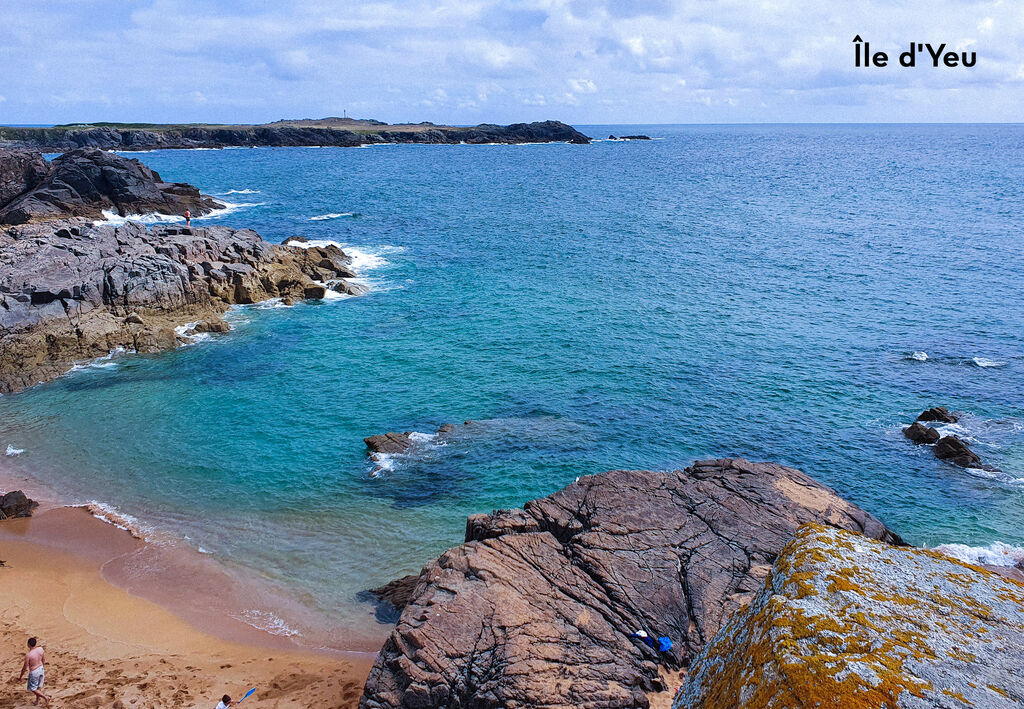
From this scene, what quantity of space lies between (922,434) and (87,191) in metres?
86.4

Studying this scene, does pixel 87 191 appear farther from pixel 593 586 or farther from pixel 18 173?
pixel 593 586

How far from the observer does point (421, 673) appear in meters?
16.7

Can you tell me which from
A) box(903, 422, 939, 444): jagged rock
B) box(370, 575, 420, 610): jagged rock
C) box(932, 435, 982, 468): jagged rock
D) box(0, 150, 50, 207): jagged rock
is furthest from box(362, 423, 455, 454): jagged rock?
box(0, 150, 50, 207): jagged rock

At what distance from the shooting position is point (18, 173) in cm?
7800

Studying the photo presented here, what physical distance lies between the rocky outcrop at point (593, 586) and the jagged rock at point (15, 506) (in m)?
20.0

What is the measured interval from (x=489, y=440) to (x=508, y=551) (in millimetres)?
14960

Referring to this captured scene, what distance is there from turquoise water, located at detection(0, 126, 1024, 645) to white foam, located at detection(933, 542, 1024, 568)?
69 centimetres

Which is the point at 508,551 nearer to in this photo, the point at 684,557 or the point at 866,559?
the point at 684,557

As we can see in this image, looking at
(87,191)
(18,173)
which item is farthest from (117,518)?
(18,173)

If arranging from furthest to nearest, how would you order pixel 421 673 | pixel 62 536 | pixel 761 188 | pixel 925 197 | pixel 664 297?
pixel 761 188, pixel 925 197, pixel 664 297, pixel 62 536, pixel 421 673

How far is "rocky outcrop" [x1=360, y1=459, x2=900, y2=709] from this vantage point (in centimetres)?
1680

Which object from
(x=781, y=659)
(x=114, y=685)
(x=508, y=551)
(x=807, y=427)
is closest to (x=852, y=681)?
(x=781, y=659)

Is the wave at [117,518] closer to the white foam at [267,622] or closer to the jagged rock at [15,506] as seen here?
the jagged rock at [15,506]

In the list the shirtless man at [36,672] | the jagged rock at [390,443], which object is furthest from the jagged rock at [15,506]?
the jagged rock at [390,443]
